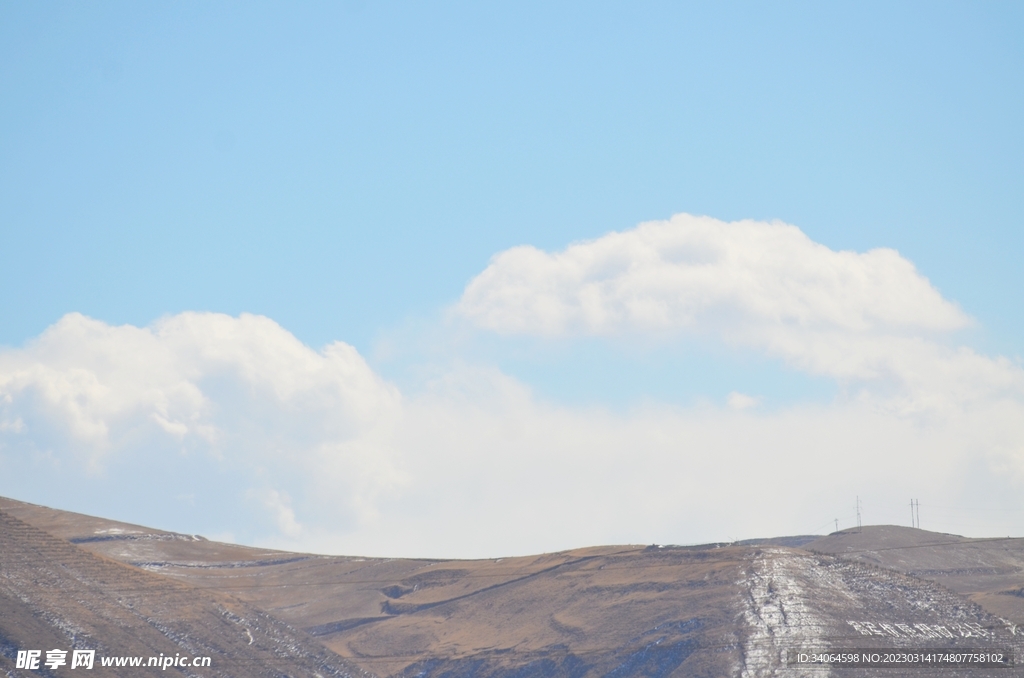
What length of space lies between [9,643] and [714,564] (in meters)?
59.8

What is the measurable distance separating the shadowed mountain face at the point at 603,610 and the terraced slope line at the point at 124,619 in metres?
0.70

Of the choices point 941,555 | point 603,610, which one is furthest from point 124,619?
point 941,555

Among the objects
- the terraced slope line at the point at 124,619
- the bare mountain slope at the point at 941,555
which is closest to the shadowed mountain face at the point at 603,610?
the terraced slope line at the point at 124,619

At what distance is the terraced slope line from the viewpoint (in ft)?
258

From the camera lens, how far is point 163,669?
81875 mm

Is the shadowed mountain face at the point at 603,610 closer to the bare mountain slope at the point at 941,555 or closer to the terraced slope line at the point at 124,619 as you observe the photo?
the terraced slope line at the point at 124,619

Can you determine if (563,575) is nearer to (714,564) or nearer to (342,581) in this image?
(714,564)

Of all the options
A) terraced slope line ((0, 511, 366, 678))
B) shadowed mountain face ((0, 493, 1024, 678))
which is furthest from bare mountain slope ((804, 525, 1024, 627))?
terraced slope line ((0, 511, 366, 678))

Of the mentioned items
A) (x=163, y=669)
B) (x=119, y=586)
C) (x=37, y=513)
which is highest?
(x=37, y=513)

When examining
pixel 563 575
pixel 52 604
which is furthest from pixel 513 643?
pixel 52 604

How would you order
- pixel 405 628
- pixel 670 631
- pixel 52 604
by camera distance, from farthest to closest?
1. pixel 405 628
2. pixel 670 631
3. pixel 52 604

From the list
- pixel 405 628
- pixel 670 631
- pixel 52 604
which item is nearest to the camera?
pixel 52 604

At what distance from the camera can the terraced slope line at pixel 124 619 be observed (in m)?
78.6

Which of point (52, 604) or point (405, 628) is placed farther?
point (405, 628)
